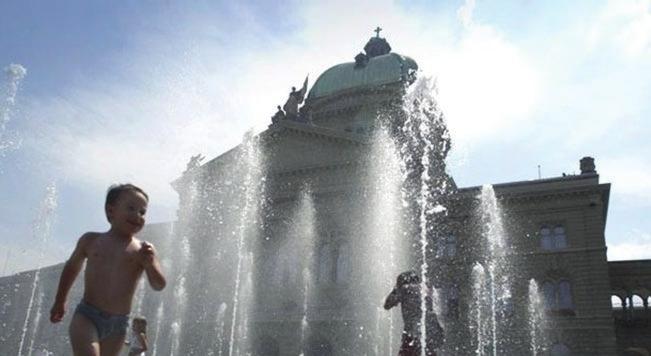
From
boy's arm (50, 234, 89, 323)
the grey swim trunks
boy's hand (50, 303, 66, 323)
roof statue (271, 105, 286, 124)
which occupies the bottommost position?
the grey swim trunks

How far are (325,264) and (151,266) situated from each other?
32.1 metres

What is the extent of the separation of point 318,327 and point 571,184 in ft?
54.3

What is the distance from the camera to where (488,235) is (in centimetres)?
3356

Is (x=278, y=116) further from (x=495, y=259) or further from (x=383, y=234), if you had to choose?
(x=495, y=259)

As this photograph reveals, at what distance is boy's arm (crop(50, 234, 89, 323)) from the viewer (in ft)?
13.0

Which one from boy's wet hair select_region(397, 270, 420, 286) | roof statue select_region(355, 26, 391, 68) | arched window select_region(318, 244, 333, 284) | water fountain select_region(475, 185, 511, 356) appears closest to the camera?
boy's wet hair select_region(397, 270, 420, 286)

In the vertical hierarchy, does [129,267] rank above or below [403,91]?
below

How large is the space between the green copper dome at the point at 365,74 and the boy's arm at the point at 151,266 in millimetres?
48845

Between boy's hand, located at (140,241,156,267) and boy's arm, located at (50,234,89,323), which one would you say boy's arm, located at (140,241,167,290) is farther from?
boy's arm, located at (50,234,89,323)

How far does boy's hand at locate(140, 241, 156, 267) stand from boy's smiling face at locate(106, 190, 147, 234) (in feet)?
0.66

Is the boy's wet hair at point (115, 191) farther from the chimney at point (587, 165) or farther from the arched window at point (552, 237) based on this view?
the chimney at point (587, 165)

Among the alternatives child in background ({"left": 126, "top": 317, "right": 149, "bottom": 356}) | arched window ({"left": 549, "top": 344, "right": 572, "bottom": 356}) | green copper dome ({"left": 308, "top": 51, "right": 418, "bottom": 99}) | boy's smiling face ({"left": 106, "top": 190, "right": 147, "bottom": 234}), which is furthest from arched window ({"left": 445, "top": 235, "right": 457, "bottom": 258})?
boy's smiling face ({"left": 106, "top": 190, "right": 147, "bottom": 234})

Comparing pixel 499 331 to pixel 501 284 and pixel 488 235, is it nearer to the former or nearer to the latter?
pixel 501 284

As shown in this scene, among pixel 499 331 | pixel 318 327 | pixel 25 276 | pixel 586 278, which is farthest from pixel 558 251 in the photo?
pixel 25 276
